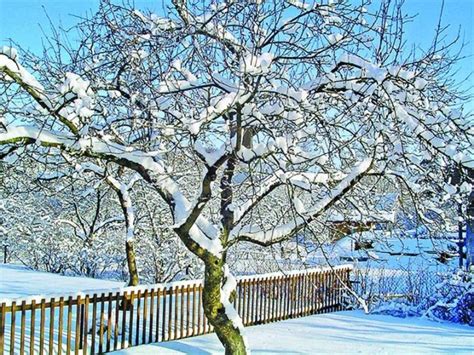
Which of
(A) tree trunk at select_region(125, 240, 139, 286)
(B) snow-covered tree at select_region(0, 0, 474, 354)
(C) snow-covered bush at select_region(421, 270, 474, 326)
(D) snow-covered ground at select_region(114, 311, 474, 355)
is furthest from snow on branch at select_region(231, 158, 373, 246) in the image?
(C) snow-covered bush at select_region(421, 270, 474, 326)

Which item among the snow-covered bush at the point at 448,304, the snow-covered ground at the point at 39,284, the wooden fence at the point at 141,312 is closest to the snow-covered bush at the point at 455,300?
the snow-covered bush at the point at 448,304

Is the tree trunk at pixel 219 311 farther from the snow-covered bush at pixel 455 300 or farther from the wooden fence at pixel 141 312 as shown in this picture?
the snow-covered bush at pixel 455 300

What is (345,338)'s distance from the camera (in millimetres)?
8148

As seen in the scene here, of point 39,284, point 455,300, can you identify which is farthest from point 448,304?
point 39,284

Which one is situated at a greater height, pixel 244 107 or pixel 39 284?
pixel 244 107

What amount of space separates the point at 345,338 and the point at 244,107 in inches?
184

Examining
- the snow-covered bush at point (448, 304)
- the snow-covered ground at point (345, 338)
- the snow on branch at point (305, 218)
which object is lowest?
the snow-covered ground at point (345, 338)

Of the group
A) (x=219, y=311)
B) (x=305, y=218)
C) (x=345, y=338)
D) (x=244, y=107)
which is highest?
(x=244, y=107)

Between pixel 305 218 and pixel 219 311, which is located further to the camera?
pixel 219 311

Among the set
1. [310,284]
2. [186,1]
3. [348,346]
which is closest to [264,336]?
[348,346]

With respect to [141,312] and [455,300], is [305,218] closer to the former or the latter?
[141,312]

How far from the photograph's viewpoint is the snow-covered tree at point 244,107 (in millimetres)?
4859

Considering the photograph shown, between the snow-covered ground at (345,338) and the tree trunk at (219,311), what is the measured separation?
99cm

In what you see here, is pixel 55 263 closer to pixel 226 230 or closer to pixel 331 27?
pixel 226 230
